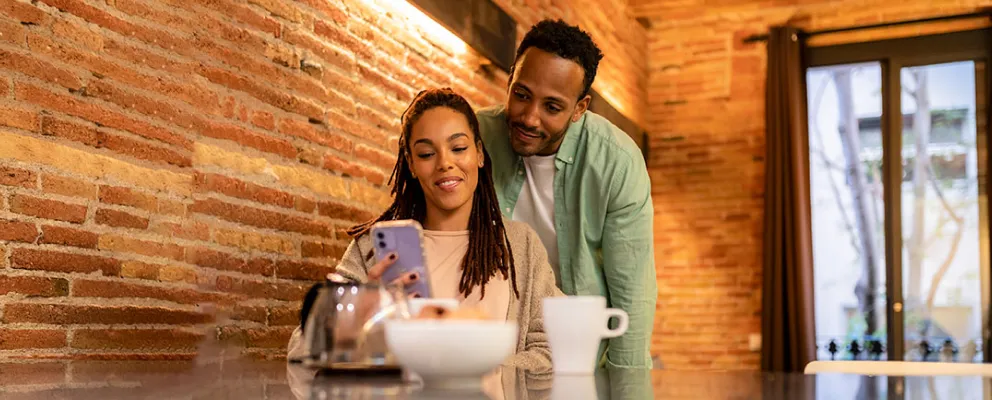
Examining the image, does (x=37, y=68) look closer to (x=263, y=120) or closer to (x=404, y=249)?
(x=263, y=120)

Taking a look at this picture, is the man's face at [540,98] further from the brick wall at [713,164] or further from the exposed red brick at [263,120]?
the brick wall at [713,164]

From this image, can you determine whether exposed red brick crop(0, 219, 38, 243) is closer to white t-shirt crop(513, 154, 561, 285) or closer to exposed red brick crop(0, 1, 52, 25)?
exposed red brick crop(0, 1, 52, 25)

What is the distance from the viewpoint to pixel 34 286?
2.14 meters

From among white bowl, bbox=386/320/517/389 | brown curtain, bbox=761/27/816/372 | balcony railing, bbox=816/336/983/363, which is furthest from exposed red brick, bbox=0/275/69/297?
balcony railing, bbox=816/336/983/363

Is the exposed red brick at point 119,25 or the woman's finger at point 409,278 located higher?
the exposed red brick at point 119,25

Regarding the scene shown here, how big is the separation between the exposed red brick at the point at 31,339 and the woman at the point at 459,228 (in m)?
0.73

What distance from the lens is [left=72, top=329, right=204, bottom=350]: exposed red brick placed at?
2.28 meters

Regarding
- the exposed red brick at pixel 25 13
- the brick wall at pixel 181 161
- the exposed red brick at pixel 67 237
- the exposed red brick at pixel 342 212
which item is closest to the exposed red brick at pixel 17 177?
the brick wall at pixel 181 161

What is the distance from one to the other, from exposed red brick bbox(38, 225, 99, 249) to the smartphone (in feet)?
3.87

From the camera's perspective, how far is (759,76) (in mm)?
6512

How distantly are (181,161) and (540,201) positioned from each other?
3.06 feet

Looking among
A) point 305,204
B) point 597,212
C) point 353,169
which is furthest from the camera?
point 353,169

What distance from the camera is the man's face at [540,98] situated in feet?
7.87

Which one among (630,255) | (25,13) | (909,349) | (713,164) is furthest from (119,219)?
(909,349)
